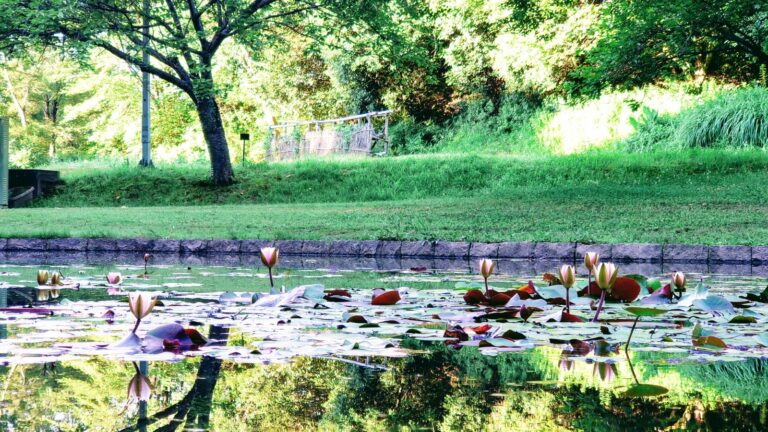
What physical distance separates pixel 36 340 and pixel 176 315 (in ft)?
2.83

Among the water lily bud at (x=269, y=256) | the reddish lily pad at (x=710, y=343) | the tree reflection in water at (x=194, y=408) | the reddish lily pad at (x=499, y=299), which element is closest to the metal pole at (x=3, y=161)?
the water lily bud at (x=269, y=256)

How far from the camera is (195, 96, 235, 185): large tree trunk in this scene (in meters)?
19.6

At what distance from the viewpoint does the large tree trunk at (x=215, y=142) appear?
1959 centimetres

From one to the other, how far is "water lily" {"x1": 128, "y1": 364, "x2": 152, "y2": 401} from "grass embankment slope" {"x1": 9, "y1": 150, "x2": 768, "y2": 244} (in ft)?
23.2

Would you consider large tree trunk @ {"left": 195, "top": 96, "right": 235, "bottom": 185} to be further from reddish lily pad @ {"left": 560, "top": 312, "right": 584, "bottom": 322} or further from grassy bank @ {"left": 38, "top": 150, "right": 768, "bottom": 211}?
reddish lily pad @ {"left": 560, "top": 312, "right": 584, "bottom": 322}

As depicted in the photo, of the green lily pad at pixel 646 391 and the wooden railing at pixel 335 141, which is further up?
the wooden railing at pixel 335 141

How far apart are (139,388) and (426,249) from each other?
7.11 meters

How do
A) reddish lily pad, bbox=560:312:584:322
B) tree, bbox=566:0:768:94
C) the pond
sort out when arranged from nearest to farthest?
the pond < reddish lily pad, bbox=560:312:584:322 < tree, bbox=566:0:768:94

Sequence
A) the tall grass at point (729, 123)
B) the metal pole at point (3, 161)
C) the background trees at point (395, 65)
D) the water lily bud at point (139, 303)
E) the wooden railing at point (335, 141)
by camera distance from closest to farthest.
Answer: the water lily bud at point (139, 303) < the background trees at point (395, 65) < the metal pole at point (3, 161) < the tall grass at point (729, 123) < the wooden railing at point (335, 141)

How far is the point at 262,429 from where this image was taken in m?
1.92

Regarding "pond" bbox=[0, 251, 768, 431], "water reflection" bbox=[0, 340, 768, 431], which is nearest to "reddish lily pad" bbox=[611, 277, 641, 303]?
"pond" bbox=[0, 251, 768, 431]

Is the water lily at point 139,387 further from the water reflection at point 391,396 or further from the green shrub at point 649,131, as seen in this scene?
the green shrub at point 649,131

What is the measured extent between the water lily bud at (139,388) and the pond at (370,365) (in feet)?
0.04

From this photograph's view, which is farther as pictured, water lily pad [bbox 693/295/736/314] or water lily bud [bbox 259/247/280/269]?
water lily bud [bbox 259/247/280/269]
